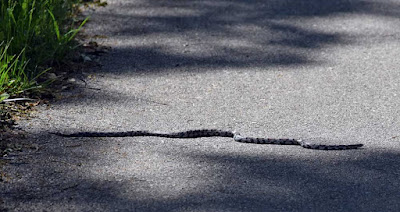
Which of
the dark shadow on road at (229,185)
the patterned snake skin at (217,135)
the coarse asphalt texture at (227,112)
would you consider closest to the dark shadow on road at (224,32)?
the coarse asphalt texture at (227,112)

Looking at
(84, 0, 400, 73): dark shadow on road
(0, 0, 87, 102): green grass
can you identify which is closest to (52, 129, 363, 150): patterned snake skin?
(0, 0, 87, 102): green grass

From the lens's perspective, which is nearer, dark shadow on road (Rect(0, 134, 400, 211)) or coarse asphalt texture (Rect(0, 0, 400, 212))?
dark shadow on road (Rect(0, 134, 400, 211))

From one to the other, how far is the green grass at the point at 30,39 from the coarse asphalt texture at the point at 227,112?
45 cm

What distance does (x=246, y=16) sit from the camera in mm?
9219

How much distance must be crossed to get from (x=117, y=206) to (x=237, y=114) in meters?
2.28

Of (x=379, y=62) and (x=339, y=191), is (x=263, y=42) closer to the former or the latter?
(x=379, y=62)

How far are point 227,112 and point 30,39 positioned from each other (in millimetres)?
2227

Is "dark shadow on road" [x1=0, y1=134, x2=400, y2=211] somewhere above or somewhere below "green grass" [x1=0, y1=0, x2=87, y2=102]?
below

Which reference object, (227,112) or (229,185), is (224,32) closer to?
(227,112)

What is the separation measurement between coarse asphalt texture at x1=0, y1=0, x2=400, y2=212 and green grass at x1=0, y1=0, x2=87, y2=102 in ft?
1.47

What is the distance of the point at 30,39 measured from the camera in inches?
282

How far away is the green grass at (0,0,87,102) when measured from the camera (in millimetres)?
6607

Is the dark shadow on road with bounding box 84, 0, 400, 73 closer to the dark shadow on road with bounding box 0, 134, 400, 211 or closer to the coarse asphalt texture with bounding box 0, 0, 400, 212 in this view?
the coarse asphalt texture with bounding box 0, 0, 400, 212

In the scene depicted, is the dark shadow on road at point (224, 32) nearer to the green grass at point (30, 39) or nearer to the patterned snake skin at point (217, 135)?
the green grass at point (30, 39)
